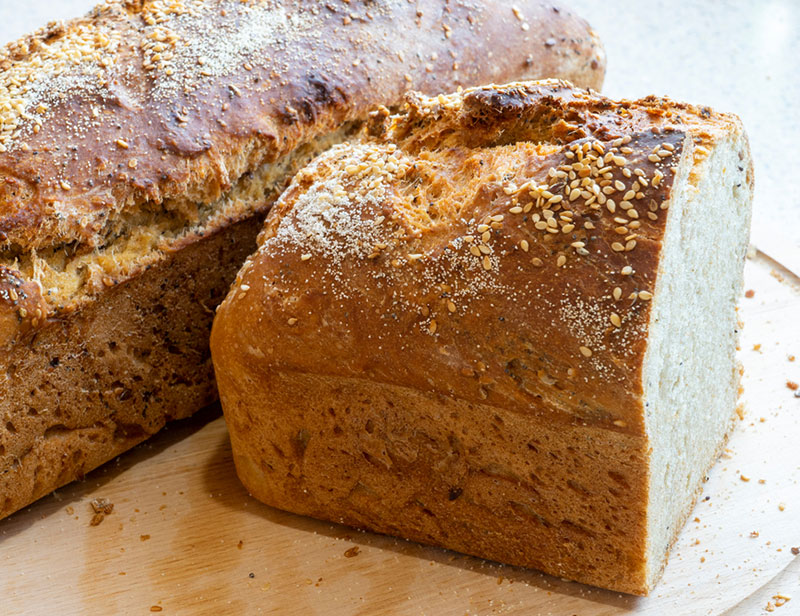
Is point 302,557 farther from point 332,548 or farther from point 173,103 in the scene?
point 173,103

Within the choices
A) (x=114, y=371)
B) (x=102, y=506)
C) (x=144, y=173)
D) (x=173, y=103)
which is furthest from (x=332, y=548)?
(x=173, y=103)

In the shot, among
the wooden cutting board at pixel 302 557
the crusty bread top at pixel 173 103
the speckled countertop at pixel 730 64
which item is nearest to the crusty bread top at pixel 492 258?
the crusty bread top at pixel 173 103

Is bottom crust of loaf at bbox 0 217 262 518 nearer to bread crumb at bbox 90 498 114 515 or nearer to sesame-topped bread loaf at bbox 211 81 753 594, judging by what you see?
bread crumb at bbox 90 498 114 515

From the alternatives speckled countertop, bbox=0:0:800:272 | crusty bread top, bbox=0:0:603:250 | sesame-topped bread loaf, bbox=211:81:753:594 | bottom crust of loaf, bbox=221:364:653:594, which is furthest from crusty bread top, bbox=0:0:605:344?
speckled countertop, bbox=0:0:800:272

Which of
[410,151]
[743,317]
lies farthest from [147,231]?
[743,317]

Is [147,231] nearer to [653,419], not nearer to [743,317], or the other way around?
[653,419]

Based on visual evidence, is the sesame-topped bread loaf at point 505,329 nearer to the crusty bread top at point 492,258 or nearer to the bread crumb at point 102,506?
the crusty bread top at point 492,258
